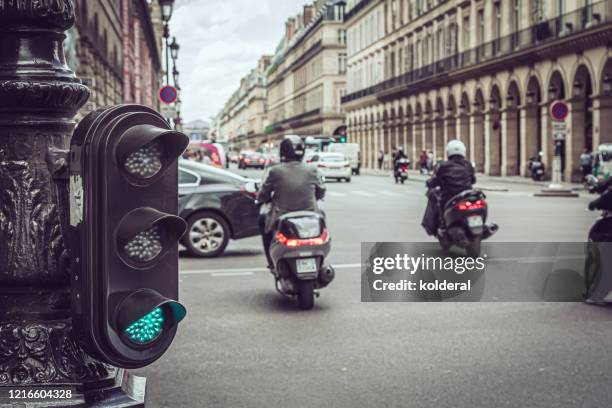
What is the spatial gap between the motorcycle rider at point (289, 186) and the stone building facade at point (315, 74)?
103 metres

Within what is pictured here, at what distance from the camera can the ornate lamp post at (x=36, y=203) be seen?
2535mm

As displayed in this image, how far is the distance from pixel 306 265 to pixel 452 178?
4.44 m

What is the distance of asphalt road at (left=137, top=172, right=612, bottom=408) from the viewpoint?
5.75 metres

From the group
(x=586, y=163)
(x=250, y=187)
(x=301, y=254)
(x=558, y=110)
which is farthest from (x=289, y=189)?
(x=586, y=163)

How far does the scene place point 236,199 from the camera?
14461mm

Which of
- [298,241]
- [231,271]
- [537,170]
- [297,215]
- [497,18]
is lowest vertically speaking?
[231,271]

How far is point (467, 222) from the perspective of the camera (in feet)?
40.7

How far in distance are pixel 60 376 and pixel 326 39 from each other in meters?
111

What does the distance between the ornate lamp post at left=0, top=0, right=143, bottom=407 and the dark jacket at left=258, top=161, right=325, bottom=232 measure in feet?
22.2

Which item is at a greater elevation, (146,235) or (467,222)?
(146,235)

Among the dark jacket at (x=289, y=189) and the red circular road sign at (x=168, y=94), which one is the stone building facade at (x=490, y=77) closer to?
the red circular road sign at (x=168, y=94)

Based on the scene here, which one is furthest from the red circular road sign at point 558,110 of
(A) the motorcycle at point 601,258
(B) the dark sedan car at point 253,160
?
(B) the dark sedan car at point 253,160

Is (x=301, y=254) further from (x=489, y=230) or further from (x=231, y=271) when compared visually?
(x=489, y=230)

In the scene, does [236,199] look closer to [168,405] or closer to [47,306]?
[168,405]
